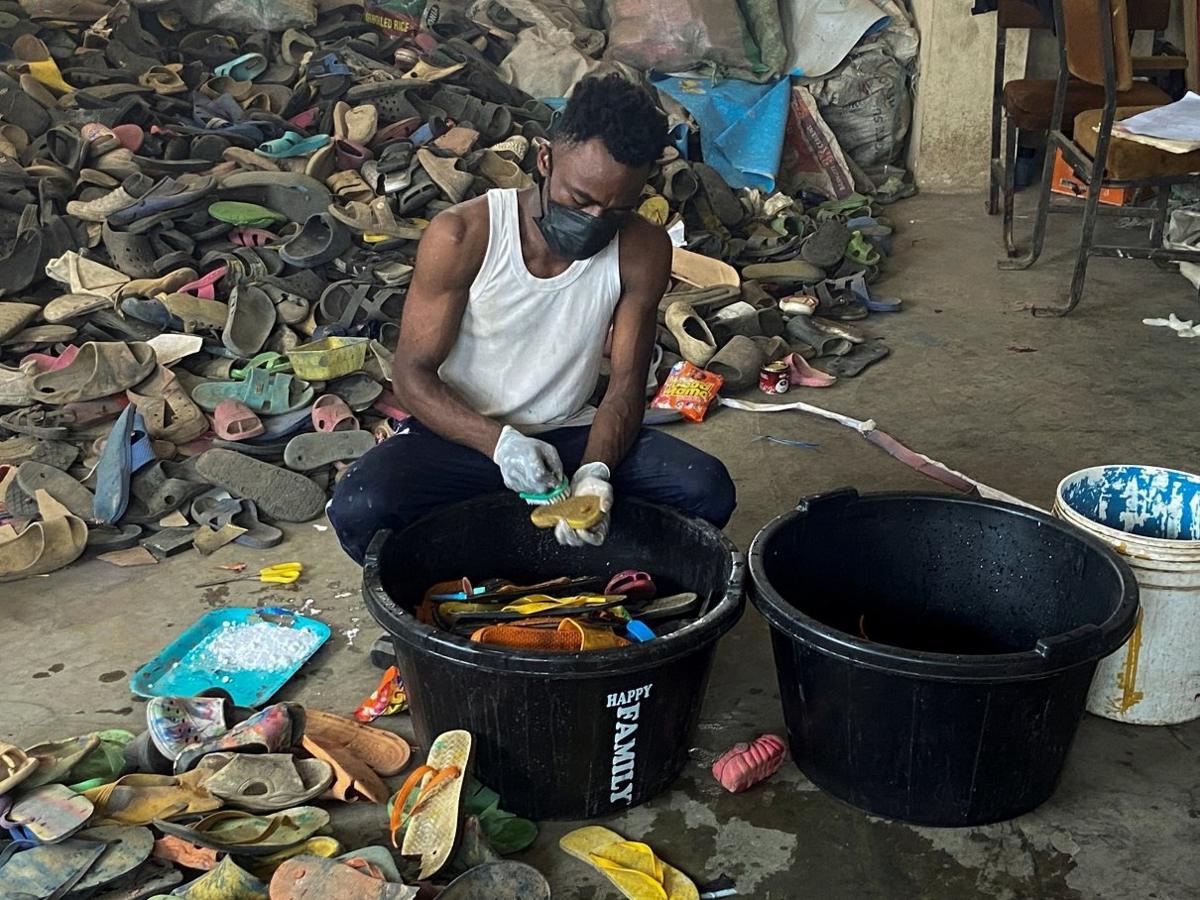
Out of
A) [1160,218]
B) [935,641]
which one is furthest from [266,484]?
[1160,218]

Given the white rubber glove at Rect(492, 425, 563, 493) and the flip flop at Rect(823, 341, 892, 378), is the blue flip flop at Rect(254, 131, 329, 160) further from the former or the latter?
the white rubber glove at Rect(492, 425, 563, 493)

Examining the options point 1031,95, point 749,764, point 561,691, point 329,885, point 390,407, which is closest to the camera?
point 329,885

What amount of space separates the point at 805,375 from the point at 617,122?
217 cm

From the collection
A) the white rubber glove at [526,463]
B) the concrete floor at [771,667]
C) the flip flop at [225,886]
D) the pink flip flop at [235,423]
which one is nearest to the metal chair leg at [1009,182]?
the concrete floor at [771,667]

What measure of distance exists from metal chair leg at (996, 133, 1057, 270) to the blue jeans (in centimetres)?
320

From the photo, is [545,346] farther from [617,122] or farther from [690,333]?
[690,333]

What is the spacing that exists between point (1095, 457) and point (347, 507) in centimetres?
233

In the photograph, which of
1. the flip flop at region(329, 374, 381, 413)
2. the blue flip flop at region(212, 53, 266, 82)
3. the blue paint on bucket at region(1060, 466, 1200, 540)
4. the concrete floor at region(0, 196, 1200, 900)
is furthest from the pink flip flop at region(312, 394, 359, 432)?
the blue flip flop at region(212, 53, 266, 82)

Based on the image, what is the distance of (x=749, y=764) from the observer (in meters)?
2.17

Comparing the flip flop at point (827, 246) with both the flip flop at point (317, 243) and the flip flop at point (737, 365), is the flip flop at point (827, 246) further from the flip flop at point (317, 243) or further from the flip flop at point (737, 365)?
the flip flop at point (317, 243)

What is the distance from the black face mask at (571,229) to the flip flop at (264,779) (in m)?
1.10

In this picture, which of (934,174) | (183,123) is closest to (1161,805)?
(183,123)

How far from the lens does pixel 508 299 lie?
2.46 metres

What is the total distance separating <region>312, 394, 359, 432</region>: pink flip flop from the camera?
3.57m
